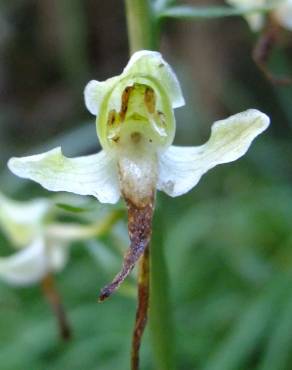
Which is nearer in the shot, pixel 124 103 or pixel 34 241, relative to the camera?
pixel 124 103

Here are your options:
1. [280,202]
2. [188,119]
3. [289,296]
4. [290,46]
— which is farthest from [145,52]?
[290,46]

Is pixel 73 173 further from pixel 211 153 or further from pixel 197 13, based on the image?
pixel 197 13

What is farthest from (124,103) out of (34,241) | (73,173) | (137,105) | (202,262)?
(202,262)

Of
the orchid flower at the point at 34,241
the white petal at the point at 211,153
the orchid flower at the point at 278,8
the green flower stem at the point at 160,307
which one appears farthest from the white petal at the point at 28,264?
the orchid flower at the point at 278,8

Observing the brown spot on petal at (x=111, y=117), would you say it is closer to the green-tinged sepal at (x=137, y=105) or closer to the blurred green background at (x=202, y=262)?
the green-tinged sepal at (x=137, y=105)

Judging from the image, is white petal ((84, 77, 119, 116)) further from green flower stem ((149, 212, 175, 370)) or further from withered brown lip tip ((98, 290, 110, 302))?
withered brown lip tip ((98, 290, 110, 302))

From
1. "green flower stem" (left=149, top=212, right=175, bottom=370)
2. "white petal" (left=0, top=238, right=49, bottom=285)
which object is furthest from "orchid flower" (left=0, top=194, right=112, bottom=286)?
"green flower stem" (left=149, top=212, right=175, bottom=370)
